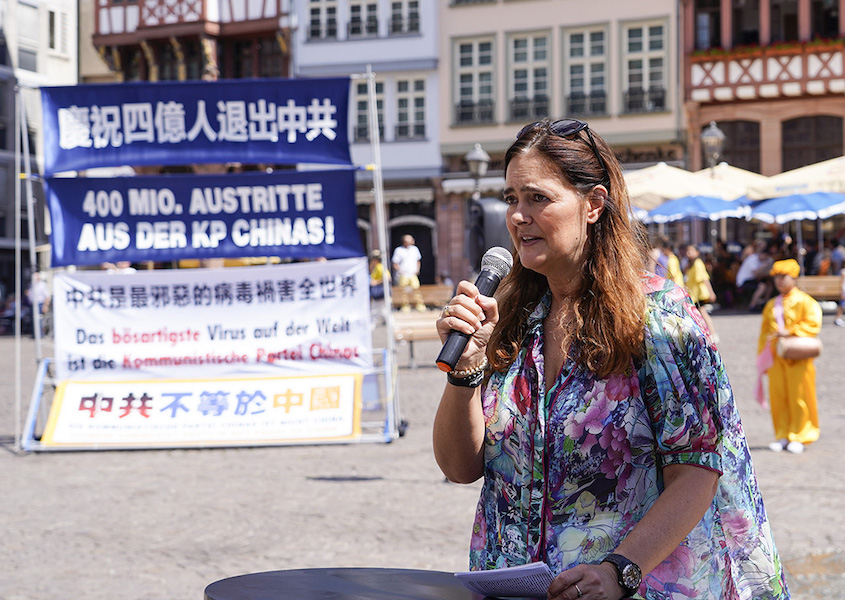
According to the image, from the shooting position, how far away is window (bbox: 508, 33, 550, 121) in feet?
105

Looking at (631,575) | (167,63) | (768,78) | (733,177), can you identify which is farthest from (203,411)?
(167,63)

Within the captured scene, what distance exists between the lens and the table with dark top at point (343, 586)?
183 centimetres

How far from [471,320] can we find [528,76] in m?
31.2

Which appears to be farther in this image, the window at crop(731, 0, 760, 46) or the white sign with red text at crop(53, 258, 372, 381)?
the window at crop(731, 0, 760, 46)

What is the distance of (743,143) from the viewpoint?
97.5ft

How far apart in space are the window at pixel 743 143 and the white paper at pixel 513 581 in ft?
96.4

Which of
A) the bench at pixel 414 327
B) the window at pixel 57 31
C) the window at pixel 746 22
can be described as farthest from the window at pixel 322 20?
the bench at pixel 414 327

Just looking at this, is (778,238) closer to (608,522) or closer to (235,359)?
(235,359)

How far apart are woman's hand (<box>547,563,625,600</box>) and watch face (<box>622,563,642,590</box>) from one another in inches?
0.8

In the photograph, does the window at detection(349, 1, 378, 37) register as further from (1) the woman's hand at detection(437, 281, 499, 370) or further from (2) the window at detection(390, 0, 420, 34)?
(1) the woman's hand at detection(437, 281, 499, 370)

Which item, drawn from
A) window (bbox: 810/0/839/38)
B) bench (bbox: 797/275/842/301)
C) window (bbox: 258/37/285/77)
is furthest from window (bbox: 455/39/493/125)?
bench (bbox: 797/275/842/301)

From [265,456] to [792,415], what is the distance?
4247 mm

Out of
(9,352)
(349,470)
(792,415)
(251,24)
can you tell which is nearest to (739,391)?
(792,415)

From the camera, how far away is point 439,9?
32.5 metres
